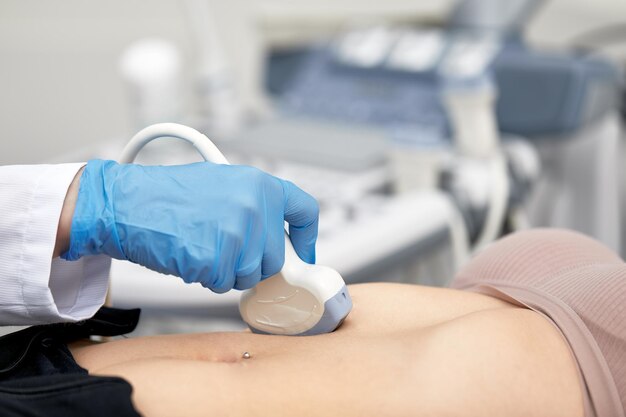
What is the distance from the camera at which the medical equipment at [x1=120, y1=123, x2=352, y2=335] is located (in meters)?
0.67

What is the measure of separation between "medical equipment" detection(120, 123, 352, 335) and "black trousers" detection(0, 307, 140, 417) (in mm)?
182

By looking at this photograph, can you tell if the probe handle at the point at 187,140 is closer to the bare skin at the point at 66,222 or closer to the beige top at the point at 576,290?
the bare skin at the point at 66,222

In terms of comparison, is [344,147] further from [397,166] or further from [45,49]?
[45,49]

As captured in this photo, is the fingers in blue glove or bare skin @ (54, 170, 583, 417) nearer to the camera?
bare skin @ (54, 170, 583, 417)

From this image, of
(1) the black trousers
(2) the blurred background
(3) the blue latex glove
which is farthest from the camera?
(2) the blurred background

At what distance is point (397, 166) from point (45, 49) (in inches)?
62.4

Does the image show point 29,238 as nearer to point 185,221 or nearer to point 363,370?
→ point 185,221

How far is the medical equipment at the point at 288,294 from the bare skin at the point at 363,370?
2 cm

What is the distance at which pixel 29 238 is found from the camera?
0.64 meters

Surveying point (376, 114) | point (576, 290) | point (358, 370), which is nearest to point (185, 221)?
point (358, 370)

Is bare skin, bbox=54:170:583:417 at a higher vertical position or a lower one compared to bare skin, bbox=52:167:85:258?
lower

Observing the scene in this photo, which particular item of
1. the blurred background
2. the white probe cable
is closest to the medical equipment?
the white probe cable

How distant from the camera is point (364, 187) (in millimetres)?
1442

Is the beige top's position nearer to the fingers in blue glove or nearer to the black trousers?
the fingers in blue glove
